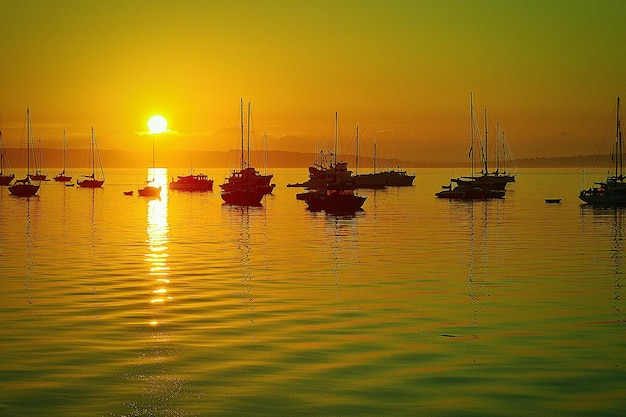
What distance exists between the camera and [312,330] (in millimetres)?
26828

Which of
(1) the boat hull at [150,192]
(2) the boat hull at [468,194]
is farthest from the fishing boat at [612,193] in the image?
(1) the boat hull at [150,192]

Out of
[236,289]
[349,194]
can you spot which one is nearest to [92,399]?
[236,289]

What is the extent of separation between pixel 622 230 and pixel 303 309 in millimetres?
54139

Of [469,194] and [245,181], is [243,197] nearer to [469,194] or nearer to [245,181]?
[245,181]

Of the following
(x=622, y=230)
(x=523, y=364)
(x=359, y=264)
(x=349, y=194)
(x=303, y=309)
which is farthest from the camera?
(x=349, y=194)

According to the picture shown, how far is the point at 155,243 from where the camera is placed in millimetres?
64250

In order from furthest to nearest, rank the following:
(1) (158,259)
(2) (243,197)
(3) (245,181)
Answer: (3) (245,181)
(2) (243,197)
(1) (158,259)

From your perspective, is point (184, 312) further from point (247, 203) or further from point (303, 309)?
point (247, 203)

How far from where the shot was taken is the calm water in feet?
61.5

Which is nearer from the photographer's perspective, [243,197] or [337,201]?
[337,201]

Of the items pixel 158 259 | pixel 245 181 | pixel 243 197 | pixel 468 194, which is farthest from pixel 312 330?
pixel 245 181

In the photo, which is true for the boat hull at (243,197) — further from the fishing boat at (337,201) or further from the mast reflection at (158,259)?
the mast reflection at (158,259)

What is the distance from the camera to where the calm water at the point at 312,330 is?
18750 mm

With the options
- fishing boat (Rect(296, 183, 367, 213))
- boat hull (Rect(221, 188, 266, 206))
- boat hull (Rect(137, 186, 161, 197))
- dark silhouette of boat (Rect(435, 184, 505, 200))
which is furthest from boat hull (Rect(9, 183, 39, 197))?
fishing boat (Rect(296, 183, 367, 213))
